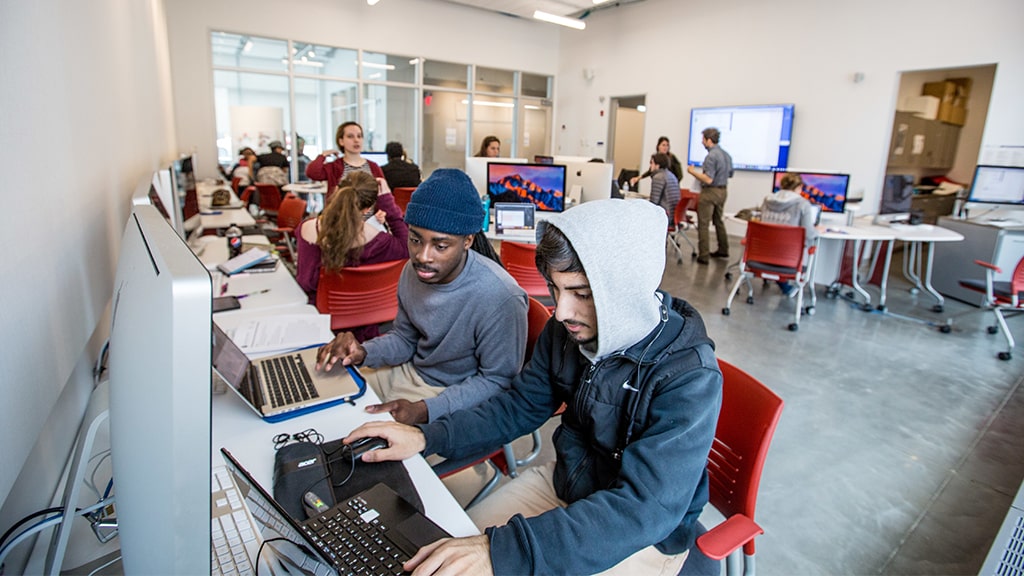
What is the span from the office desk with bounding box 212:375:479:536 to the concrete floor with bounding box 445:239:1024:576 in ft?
3.00

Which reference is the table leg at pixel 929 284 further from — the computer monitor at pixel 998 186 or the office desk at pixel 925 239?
the computer monitor at pixel 998 186

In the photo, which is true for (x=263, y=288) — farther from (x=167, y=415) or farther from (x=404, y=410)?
(x=167, y=415)

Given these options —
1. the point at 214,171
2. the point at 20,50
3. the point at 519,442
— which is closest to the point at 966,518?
the point at 519,442

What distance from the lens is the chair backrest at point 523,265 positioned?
3352mm

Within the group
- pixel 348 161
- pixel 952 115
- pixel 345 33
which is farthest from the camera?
pixel 345 33

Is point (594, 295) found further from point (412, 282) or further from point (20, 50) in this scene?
point (20, 50)

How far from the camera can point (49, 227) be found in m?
1.12

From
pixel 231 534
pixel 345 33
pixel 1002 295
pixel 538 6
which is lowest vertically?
pixel 1002 295

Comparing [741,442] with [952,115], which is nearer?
[741,442]

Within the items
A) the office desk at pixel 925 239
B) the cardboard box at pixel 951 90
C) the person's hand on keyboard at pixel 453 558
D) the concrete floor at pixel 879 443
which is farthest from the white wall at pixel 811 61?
the person's hand on keyboard at pixel 453 558

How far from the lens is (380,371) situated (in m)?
1.81

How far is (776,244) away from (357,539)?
4.43 metres

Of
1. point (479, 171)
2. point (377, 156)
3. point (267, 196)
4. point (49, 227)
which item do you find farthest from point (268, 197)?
point (49, 227)

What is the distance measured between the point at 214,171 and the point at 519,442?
7790 millimetres
